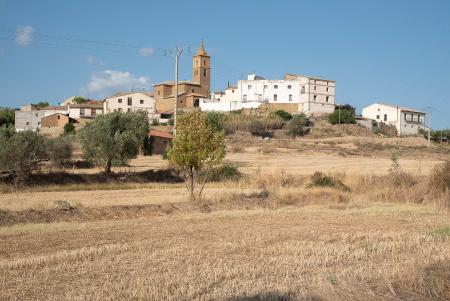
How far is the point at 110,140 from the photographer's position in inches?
1622

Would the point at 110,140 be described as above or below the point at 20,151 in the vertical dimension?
above

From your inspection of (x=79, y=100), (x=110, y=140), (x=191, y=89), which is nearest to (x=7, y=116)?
(x=79, y=100)

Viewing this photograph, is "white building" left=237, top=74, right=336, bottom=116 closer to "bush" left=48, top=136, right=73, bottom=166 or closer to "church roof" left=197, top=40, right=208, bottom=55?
"church roof" left=197, top=40, right=208, bottom=55

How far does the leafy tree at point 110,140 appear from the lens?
4088 cm

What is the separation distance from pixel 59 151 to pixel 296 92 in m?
71.7

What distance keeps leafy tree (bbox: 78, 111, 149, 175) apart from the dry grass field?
26.9 ft

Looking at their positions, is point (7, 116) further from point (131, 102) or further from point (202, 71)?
point (202, 71)

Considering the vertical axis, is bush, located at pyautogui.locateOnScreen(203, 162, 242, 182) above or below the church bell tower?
below

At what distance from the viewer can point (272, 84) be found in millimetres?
111938

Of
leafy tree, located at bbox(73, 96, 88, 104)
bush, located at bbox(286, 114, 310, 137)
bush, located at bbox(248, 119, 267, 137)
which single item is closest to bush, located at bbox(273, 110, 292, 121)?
bush, located at bbox(286, 114, 310, 137)

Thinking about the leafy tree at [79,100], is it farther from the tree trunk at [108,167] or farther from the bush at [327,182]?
the bush at [327,182]

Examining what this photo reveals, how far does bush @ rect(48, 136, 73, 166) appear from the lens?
138 feet

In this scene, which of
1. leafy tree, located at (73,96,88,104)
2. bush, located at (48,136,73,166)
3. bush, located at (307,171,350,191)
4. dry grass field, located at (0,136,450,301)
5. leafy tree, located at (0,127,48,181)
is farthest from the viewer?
leafy tree, located at (73,96,88,104)

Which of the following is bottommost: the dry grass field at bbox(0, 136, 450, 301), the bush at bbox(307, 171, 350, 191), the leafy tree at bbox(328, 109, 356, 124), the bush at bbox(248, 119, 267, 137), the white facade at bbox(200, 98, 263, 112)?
the dry grass field at bbox(0, 136, 450, 301)
